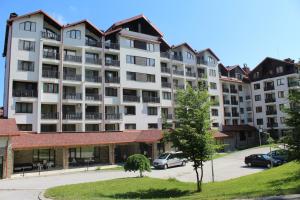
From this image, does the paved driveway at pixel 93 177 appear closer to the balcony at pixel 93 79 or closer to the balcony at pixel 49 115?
the balcony at pixel 49 115

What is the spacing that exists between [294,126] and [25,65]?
3477 centimetres

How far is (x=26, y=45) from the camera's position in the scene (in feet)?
138

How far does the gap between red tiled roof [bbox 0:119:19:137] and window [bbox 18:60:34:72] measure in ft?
28.7

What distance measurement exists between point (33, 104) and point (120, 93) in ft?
44.0

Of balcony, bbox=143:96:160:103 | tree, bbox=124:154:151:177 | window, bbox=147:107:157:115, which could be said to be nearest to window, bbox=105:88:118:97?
balcony, bbox=143:96:160:103

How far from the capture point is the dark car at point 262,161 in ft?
117

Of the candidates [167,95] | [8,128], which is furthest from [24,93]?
[167,95]

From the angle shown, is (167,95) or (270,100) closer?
(167,95)

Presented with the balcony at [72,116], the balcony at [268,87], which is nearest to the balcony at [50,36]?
the balcony at [72,116]

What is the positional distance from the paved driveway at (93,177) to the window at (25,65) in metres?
15.6

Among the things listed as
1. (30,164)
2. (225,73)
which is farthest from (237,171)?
(225,73)

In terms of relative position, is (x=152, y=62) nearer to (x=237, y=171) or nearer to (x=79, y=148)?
(x=79, y=148)

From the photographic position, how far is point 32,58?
4222 cm

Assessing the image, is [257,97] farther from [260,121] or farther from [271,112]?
[260,121]
